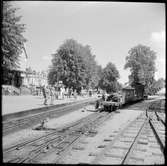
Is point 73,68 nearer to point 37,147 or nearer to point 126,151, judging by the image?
point 37,147

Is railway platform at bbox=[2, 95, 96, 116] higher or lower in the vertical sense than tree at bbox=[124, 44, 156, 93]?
lower

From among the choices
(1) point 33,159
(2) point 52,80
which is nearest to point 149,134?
(1) point 33,159

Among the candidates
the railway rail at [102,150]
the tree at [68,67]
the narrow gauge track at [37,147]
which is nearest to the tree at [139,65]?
the railway rail at [102,150]

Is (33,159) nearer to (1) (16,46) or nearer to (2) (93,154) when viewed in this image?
(2) (93,154)

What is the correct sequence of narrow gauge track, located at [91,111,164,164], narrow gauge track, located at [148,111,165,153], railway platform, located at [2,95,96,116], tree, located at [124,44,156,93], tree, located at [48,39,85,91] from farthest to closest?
tree, located at [48,39,85,91] < railway platform, located at [2,95,96,116] < tree, located at [124,44,156,93] < narrow gauge track, located at [148,111,165,153] < narrow gauge track, located at [91,111,164,164]

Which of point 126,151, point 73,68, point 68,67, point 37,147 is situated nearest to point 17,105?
point 68,67

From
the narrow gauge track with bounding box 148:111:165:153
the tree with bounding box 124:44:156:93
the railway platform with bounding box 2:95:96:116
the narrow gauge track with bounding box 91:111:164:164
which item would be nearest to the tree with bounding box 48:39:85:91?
the railway platform with bounding box 2:95:96:116

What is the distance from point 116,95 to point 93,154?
17.0m

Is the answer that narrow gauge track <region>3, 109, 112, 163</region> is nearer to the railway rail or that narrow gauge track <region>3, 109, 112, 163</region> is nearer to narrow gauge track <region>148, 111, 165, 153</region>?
the railway rail

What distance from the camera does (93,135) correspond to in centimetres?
1113

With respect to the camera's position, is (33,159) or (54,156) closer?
(33,159)

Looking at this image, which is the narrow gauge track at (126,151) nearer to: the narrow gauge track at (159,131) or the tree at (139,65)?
the narrow gauge track at (159,131)

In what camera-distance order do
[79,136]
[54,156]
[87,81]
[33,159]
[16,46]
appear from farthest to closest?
1. [87,81]
2. [16,46]
3. [79,136]
4. [54,156]
5. [33,159]

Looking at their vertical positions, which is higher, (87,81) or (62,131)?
(87,81)
